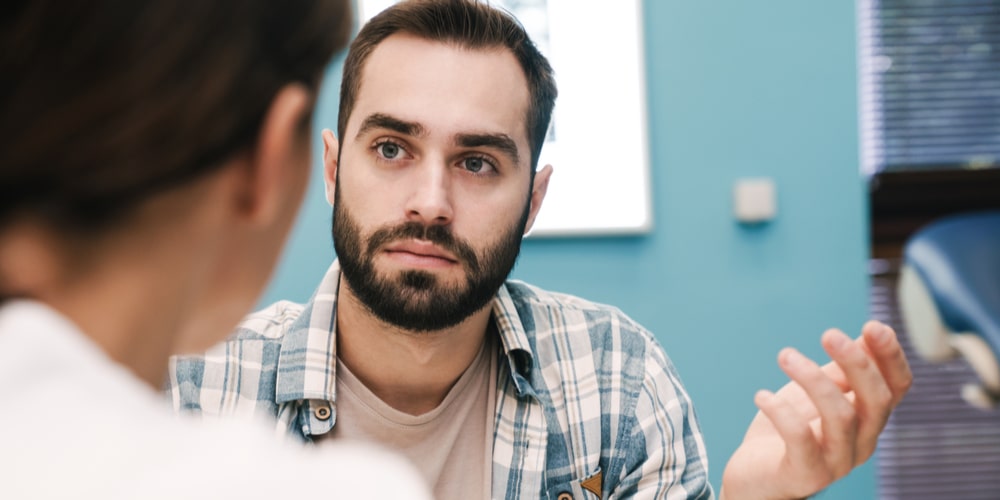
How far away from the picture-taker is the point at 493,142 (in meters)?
1.27

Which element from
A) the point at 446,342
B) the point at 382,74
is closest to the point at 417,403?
the point at 446,342

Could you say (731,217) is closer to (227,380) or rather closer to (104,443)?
(227,380)

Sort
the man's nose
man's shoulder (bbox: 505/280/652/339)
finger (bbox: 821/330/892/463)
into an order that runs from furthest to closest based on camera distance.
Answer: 1. man's shoulder (bbox: 505/280/652/339)
2. the man's nose
3. finger (bbox: 821/330/892/463)

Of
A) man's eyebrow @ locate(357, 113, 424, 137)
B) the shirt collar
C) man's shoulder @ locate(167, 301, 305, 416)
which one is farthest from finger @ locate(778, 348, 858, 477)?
man's shoulder @ locate(167, 301, 305, 416)

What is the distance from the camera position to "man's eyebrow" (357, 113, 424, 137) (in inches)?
48.3

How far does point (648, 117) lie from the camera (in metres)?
2.29

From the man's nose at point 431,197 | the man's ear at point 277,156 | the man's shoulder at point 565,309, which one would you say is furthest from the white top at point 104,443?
the man's shoulder at point 565,309

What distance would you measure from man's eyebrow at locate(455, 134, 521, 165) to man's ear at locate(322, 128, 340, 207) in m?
0.22

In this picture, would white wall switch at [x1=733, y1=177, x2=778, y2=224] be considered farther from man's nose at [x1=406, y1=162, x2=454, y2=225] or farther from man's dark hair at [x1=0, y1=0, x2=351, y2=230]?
man's dark hair at [x1=0, y1=0, x2=351, y2=230]

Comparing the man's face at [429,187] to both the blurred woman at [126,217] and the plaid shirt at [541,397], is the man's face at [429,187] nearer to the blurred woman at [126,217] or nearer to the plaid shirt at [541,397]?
the plaid shirt at [541,397]

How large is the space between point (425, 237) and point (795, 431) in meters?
0.53

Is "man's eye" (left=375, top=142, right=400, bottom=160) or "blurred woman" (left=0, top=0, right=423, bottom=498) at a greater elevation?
"man's eye" (left=375, top=142, right=400, bottom=160)

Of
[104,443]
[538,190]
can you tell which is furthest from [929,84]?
[104,443]

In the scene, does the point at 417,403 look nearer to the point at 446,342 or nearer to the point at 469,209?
the point at 446,342
